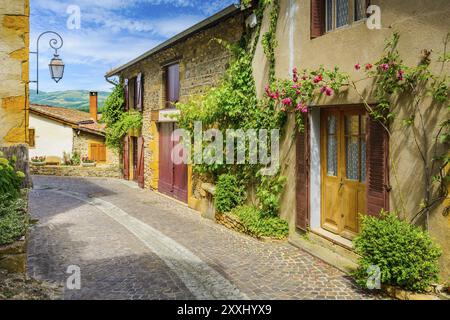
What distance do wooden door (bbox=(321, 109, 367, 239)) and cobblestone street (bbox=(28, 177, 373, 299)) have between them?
77cm

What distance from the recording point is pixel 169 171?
13594mm

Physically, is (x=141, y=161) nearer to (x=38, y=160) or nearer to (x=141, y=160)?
(x=141, y=160)

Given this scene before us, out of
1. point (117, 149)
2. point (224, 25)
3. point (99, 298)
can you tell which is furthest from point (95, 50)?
point (99, 298)

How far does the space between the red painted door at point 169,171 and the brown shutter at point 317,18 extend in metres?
6.60

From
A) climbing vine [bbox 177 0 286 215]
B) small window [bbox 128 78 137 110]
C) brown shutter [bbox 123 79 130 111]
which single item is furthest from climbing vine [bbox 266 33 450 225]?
brown shutter [bbox 123 79 130 111]

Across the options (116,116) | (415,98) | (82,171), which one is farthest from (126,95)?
(415,98)

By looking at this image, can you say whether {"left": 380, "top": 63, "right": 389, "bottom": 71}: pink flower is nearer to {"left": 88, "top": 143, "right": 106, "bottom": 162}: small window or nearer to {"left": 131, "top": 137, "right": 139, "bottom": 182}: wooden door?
{"left": 131, "top": 137, "right": 139, "bottom": 182}: wooden door

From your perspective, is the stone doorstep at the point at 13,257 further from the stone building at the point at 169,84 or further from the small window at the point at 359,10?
the stone building at the point at 169,84

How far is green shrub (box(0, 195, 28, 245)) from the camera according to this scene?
14.9ft

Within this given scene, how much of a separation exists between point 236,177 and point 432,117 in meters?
5.06

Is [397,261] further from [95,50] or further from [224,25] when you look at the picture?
[95,50]

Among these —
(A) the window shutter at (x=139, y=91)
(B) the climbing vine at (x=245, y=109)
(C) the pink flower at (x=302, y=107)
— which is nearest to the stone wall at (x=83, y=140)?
(A) the window shutter at (x=139, y=91)

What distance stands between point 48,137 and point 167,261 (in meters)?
22.0

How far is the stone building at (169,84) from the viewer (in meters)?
9.98
